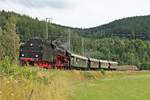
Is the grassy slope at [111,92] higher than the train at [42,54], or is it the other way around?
the train at [42,54]

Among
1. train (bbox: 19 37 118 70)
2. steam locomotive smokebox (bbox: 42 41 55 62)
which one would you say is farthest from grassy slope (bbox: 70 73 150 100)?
steam locomotive smokebox (bbox: 42 41 55 62)

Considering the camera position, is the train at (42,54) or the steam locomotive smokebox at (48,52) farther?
the steam locomotive smokebox at (48,52)

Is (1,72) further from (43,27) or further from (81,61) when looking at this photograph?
(43,27)

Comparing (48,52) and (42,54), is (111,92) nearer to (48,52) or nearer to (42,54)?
(42,54)

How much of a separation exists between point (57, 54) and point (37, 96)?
37.4m

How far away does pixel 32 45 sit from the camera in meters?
Result: 46.4

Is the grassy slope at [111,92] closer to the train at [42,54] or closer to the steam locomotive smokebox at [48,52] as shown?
the train at [42,54]

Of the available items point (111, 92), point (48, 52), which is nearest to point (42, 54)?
point (48, 52)

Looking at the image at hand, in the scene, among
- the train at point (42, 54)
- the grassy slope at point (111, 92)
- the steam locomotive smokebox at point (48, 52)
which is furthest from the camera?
the steam locomotive smokebox at point (48, 52)

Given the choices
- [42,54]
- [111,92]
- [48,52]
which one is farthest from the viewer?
[48,52]

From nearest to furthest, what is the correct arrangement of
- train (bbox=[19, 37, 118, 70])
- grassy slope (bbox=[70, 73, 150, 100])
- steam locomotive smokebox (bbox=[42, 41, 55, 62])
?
grassy slope (bbox=[70, 73, 150, 100]) < train (bbox=[19, 37, 118, 70]) < steam locomotive smokebox (bbox=[42, 41, 55, 62])

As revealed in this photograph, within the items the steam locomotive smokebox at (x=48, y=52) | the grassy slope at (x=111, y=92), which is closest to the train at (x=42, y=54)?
the steam locomotive smokebox at (x=48, y=52)

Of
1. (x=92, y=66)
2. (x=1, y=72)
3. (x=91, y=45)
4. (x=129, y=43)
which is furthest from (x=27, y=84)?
(x=129, y=43)

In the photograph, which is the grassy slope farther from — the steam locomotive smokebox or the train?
the steam locomotive smokebox
